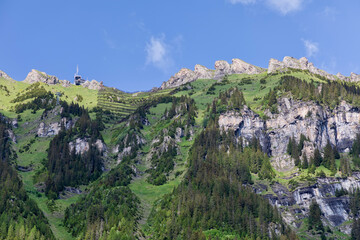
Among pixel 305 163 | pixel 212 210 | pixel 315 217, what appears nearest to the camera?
pixel 212 210

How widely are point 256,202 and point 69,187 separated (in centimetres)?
9947

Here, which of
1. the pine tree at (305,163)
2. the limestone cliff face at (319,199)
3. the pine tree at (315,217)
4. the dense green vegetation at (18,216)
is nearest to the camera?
the dense green vegetation at (18,216)

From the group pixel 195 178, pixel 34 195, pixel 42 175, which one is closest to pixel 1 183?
pixel 34 195

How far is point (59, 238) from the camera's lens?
135 metres

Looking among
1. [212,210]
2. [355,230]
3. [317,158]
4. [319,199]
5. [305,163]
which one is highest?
[317,158]

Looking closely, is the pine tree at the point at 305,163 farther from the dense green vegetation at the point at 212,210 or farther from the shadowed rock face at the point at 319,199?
the dense green vegetation at the point at 212,210

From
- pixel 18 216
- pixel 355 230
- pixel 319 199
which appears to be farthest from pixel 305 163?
pixel 18 216

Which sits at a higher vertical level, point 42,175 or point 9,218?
point 42,175

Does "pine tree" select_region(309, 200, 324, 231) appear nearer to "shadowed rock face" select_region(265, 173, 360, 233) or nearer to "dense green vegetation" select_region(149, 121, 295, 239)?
"shadowed rock face" select_region(265, 173, 360, 233)

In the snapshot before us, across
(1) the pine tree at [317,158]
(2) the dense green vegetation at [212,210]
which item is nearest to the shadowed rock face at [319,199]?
(1) the pine tree at [317,158]

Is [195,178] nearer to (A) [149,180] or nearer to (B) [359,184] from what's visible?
(A) [149,180]

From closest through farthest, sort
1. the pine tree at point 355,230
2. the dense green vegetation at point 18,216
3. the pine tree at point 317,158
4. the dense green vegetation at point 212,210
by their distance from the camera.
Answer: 1. the dense green vegetation at point 18,216
2. the dense green vegetation at point 212,210
3. the pine tree at point 355,230
4. the pine tree at point 317,158

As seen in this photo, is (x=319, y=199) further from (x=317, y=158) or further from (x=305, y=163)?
(x=317, y=158)

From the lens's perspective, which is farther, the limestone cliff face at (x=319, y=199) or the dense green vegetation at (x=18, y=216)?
the limestone cliff face at (x=319, y=199)
